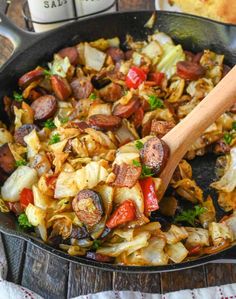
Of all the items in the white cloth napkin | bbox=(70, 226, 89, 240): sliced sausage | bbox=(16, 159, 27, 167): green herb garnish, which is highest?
bbox=(16, 159, 27, 167): green herb garnish

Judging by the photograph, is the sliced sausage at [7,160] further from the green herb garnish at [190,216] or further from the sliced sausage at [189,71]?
the sliced sausage at [189,71]

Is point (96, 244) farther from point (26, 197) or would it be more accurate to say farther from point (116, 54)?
point (116, 54)

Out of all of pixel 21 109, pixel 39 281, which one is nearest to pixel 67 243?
pixel 39 281

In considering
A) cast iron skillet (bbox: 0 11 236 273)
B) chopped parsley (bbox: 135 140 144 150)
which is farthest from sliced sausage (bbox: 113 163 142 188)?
cast iron skillet (bbox: 0 11 236 273)

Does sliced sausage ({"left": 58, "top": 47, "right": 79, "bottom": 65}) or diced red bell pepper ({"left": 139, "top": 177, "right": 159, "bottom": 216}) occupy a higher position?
sliced sausage ({"left": 58, "top": 47, "right": 79, "bottom": 65})

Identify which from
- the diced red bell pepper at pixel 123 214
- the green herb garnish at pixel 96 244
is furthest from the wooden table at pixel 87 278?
the diced red bell pepper at pixel 123 214

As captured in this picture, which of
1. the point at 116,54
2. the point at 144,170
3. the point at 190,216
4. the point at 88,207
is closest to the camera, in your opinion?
the point at 88,207

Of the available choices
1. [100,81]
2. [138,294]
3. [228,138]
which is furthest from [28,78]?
[138,294]

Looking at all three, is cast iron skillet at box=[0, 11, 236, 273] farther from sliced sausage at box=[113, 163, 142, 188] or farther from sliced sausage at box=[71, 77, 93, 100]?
sliced sausage at box=[113, 163, 142, 188]
